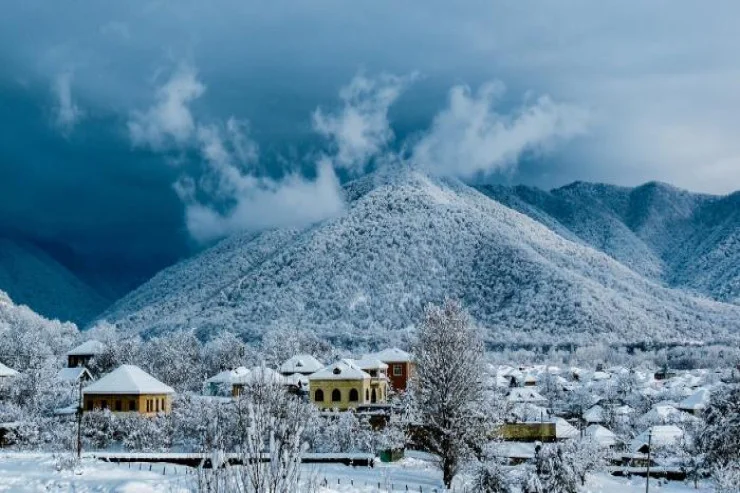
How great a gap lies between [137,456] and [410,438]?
1892 centimetres

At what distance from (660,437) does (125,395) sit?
1622 inches

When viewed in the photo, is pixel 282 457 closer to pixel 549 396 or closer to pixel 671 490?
pixel 671 490

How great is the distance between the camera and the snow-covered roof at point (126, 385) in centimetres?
6625

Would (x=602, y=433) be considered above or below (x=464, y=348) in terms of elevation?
below

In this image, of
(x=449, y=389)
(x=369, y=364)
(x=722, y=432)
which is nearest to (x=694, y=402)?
(x=369, y=364)

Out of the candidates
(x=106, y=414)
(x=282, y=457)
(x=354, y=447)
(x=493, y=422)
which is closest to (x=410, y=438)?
(x=354, y=447)

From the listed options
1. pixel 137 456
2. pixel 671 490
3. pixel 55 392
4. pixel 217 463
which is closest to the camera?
pixel 217 463

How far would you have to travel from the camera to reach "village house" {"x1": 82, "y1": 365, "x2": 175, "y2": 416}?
6619 centimetres

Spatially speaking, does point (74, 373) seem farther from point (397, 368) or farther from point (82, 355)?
point (397, 368)

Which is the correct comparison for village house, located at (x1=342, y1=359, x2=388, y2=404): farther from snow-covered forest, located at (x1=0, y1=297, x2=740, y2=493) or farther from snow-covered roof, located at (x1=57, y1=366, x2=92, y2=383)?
snow-covered roof, located at (x1=57, y1=366, x2=92, y2=383)

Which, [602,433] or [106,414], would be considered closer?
[106,414]

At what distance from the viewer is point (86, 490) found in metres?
34.6

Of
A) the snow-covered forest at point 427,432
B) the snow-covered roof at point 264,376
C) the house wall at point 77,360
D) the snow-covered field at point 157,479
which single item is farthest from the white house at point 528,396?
the snow-covered roof at point 264,376

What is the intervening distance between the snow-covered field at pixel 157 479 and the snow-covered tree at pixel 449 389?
2.24 m
